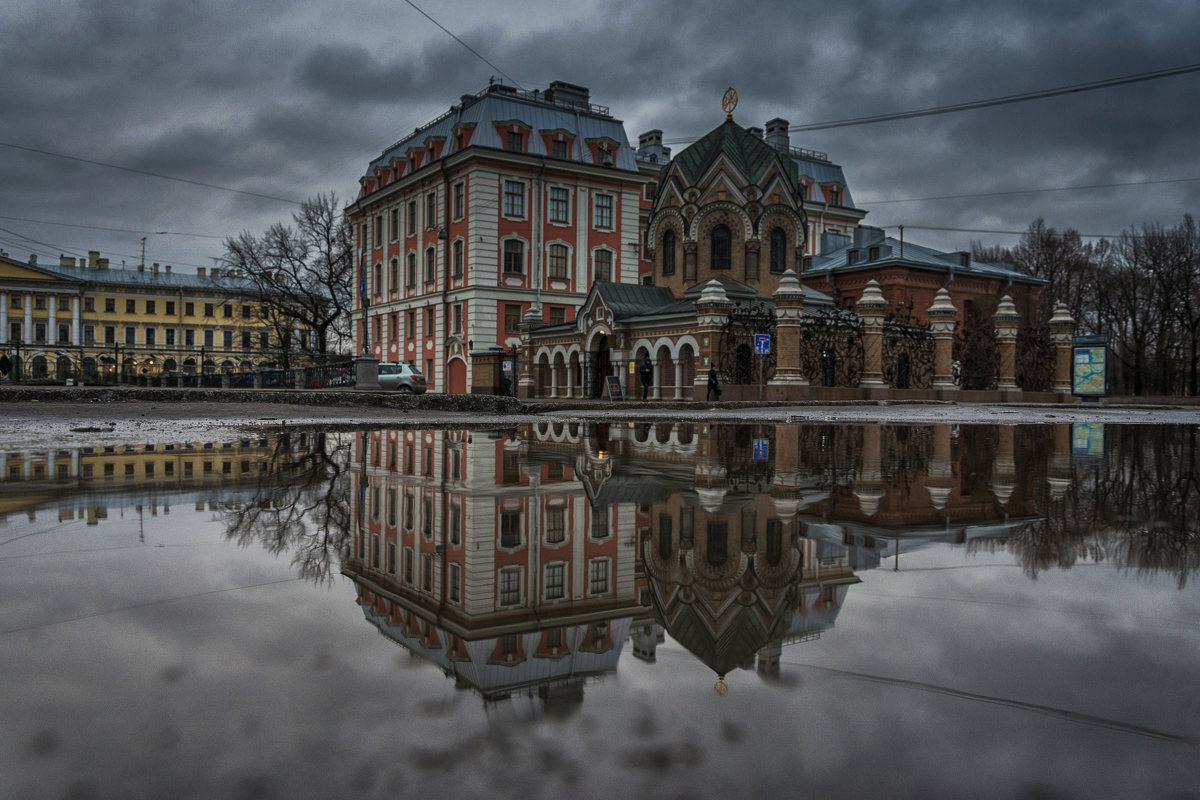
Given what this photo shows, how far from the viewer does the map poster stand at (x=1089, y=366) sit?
35750mm

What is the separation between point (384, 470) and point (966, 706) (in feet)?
18.2

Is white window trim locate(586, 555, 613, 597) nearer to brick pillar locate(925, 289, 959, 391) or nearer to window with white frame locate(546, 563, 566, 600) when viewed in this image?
window with white frame locate(546, 563, 566, 600)

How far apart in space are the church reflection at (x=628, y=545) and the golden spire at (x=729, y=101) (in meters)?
34.4

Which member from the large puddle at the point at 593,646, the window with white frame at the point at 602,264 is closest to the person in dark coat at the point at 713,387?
the window with white frame at the point at 602,264

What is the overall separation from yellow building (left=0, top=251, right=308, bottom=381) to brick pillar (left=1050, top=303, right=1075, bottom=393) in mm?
75359

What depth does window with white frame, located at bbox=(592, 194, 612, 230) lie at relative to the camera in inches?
1836

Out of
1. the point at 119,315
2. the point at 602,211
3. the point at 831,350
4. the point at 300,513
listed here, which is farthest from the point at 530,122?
the point at 119,315

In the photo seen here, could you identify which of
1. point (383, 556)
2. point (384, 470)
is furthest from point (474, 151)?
point (383, 556)

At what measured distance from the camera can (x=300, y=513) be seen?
15.6 ft

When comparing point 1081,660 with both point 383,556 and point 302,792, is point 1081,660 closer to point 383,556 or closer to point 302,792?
point 302,792

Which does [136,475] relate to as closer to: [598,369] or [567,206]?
[598,369]

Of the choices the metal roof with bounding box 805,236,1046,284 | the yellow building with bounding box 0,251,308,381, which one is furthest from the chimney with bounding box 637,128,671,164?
the yellow building with bounding box 0,251,308,381

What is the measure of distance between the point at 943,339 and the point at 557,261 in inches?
832

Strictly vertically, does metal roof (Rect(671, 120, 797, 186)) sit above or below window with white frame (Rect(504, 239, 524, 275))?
above
